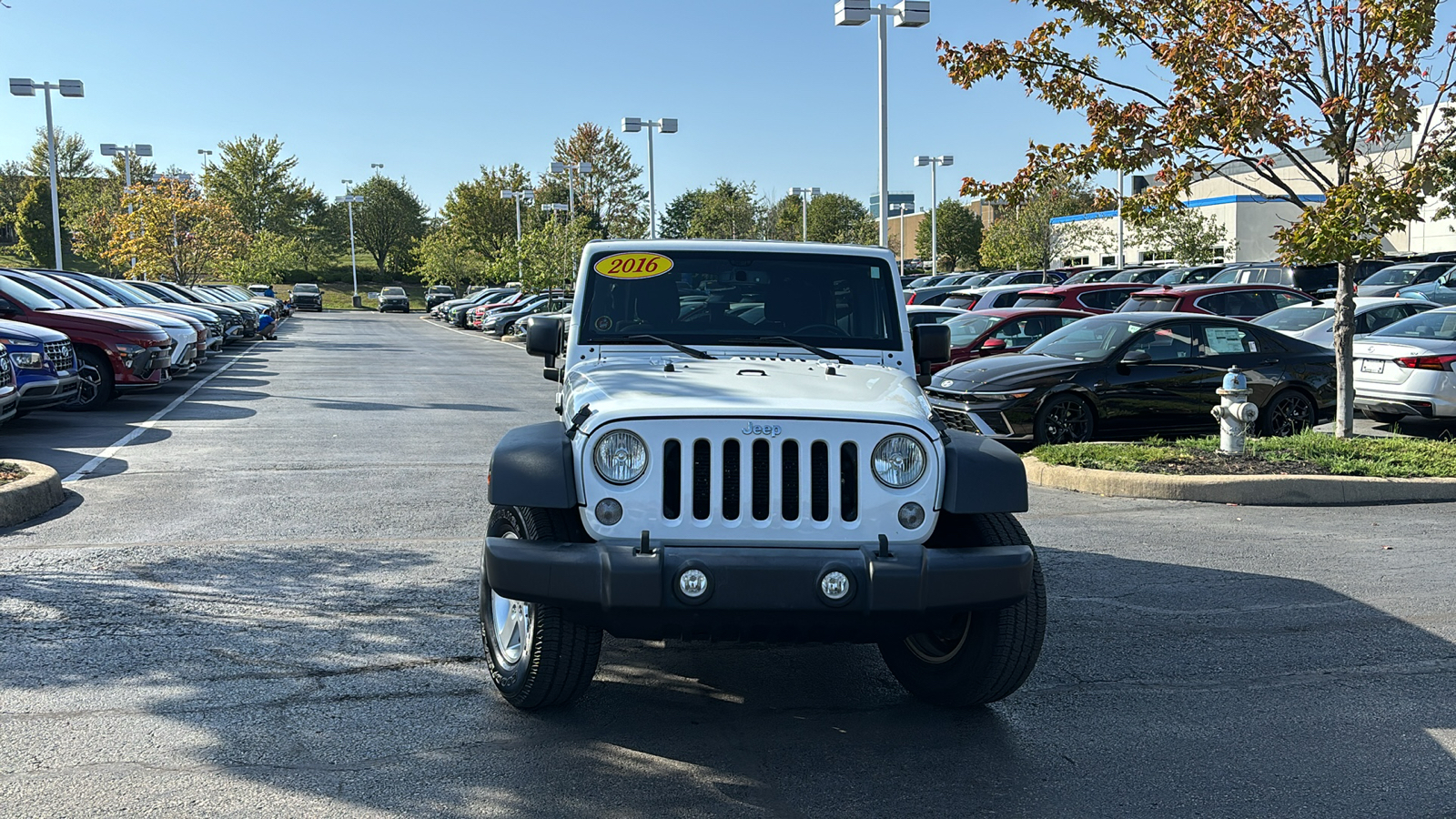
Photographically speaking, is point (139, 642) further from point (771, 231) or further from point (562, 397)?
point (771, 231)

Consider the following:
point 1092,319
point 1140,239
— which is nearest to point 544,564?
point 1092,319

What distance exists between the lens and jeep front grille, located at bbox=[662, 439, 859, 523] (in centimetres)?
450

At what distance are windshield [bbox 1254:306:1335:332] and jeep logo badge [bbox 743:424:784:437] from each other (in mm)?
15347

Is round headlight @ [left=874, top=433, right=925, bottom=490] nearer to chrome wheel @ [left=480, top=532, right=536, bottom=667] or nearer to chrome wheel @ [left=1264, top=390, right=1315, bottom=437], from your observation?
chrome wheel @ [left=480, top=532, right=536, bottom=667]

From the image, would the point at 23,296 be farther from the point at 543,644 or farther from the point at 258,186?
the point at 258,186

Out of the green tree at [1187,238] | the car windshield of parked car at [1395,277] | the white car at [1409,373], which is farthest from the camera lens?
the green tree at [1187,238]

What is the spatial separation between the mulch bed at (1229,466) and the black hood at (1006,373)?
6.36ft

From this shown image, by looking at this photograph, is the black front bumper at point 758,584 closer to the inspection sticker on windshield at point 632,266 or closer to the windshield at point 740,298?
the windshield at point 740,298

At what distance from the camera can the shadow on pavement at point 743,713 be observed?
13.9 feet

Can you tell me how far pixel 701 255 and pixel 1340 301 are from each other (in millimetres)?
7749

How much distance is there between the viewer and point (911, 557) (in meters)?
4.32

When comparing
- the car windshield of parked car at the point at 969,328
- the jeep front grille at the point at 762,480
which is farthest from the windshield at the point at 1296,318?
the jeep front grille at the point at 762,480

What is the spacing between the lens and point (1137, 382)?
12672 millimetres

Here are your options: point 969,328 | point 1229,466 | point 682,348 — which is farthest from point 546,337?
point 969,328
